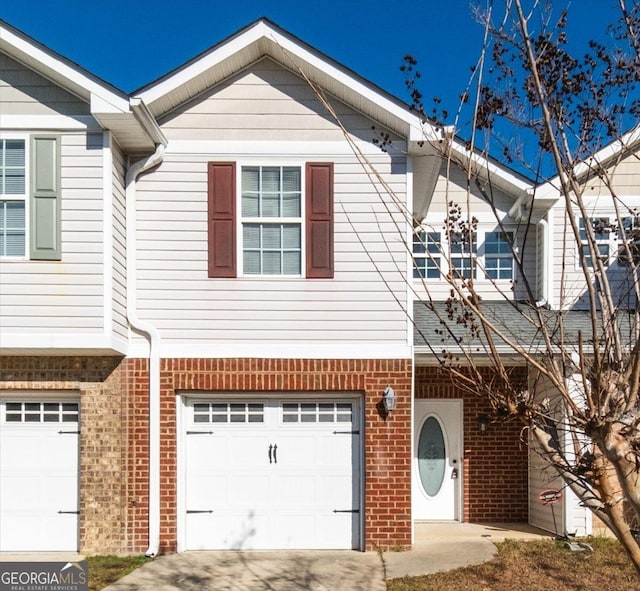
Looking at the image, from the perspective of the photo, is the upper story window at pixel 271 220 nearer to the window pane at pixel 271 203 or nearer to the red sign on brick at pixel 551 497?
the window pane at pixel 271 203

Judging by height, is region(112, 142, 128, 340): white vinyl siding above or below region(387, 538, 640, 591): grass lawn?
above

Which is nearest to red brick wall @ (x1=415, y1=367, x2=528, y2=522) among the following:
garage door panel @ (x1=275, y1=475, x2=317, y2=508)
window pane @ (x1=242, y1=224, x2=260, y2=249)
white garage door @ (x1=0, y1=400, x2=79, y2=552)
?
garage door panel @ (x1=275, y1=475, x2=317, y2=508)

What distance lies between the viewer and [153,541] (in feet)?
30.2

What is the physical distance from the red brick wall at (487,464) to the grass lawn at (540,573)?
1.94 m

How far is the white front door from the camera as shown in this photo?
38.3 feet

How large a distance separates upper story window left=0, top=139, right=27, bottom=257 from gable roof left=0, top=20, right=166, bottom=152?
3.19 ft

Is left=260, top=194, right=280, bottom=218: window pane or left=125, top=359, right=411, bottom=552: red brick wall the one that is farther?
left=260, top=194, right=280, bottom=218: window pane

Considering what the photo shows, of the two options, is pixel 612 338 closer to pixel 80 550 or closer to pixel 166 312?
pixel 166 312

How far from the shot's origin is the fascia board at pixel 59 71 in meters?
8.50

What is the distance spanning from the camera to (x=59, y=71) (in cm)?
858

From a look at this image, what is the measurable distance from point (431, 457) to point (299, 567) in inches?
148

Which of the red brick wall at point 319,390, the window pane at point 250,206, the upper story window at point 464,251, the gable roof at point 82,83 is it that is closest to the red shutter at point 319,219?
the window pane at point 250,206

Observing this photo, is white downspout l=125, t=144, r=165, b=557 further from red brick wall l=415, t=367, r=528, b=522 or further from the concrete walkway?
red brick wall l=415, t=367, r=528, b=522

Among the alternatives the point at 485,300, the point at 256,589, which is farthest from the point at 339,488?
the point at 485,300
